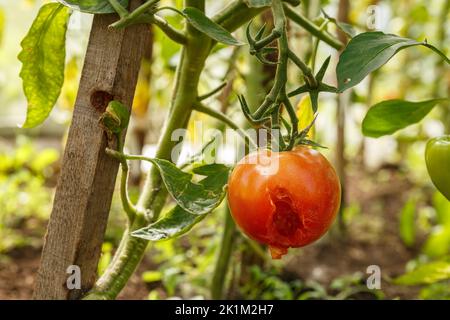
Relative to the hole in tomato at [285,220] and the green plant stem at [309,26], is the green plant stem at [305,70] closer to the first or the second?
the hole in tomato at [285,220]

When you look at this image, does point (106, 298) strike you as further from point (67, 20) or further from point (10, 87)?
point (10, 87)

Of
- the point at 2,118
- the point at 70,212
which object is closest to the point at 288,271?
the point at 70,212

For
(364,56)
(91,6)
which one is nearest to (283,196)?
(364,56)

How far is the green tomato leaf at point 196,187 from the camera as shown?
0.57 meters

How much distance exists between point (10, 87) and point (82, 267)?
2.55 metres

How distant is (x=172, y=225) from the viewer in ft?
1.94

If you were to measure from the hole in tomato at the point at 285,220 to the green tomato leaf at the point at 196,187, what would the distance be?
7cm

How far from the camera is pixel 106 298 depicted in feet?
2.18

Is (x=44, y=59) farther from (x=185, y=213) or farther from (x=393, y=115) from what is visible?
(x=393, y=115)

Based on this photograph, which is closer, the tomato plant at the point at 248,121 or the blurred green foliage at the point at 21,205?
the tomato plant at the point at 248,121

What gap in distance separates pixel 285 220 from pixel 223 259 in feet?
1.62

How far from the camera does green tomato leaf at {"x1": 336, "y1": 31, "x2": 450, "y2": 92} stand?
54 cm

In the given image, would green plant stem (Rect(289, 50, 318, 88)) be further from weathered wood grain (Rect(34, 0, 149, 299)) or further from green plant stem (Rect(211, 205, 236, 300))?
green plant stem (Rect(211, 205, 236, 300))

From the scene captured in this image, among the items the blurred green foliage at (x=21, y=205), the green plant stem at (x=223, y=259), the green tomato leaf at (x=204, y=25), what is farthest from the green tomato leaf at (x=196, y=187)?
the blurred green foliage at (x=21, y=205)
